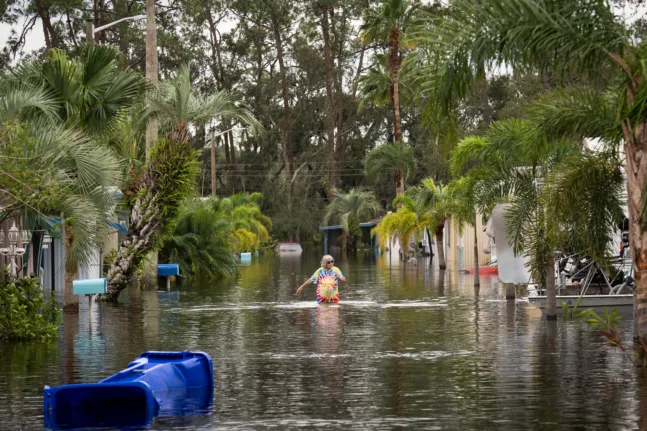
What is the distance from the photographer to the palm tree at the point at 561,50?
42.8 ft

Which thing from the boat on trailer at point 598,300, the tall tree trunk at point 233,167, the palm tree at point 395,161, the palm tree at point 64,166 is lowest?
the boat on trailer at point 598,300

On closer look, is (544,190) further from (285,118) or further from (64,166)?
(285,118)

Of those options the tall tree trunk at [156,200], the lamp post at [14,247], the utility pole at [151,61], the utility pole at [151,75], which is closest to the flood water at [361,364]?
the tall tree trunk at [156,200]

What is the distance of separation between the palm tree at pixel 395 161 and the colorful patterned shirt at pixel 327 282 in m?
30.1

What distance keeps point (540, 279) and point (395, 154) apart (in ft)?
115

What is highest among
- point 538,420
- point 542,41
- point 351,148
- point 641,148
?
point 351,148

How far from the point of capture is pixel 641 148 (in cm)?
1319

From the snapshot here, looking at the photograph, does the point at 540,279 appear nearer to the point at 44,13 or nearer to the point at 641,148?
the point at 641,148

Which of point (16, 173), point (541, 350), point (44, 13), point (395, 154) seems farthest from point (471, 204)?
point (44, 13)

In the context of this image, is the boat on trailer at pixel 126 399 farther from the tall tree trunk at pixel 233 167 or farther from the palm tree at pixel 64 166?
the tall tree trunk at pixel 233 167

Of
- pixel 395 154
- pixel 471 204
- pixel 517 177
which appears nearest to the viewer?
pixel 517 177

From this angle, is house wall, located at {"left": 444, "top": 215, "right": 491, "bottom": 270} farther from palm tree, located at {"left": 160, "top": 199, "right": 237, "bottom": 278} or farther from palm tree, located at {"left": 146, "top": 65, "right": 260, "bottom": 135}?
palm tree, located at {"left": 146, "top": 65, "right": 260, "bottom": 135}

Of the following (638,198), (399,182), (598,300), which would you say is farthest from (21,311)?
(399,182)

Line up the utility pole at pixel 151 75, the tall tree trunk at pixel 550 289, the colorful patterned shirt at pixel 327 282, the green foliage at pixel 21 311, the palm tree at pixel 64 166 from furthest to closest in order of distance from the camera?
the utility pole at pixel 151 75, the colorful patterned shirt at pixel 327 282, the tall tree trunk at pixel 550 289, the palm tree at pixel 64 166, the green foliage at pixel 21 311
